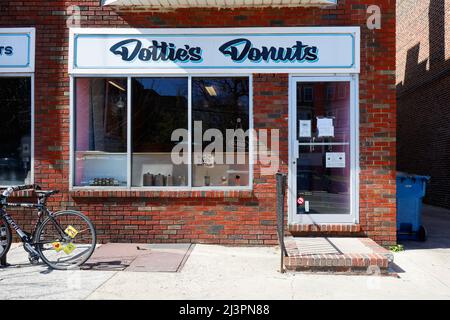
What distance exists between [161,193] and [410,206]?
4473 millimetres

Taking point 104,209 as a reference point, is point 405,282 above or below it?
below

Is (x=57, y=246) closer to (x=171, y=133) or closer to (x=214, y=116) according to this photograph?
(x=171, y=133)

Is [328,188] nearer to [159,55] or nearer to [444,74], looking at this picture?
[159,55]

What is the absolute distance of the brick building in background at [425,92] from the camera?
1282cm

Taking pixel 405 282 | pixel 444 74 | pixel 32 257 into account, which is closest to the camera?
pixel 405 282

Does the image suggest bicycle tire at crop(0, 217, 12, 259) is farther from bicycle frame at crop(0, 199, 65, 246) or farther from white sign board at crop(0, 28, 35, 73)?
white sign board at crop(0, 28, 35, 73)

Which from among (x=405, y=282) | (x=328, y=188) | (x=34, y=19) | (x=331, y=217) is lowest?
(x=405, y=282)

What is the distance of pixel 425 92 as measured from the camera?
14305mm

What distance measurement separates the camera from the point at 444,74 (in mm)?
12664

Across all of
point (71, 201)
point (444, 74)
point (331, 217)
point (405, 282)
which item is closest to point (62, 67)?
point (71, 201)

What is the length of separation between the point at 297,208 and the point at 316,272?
1.52 meters

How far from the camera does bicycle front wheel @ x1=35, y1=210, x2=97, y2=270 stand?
18.4 feet

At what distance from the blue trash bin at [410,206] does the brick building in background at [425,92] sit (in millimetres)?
6001

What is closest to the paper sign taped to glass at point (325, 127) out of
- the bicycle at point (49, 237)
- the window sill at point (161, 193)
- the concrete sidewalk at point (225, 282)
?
the window sill at point (161, 193)
